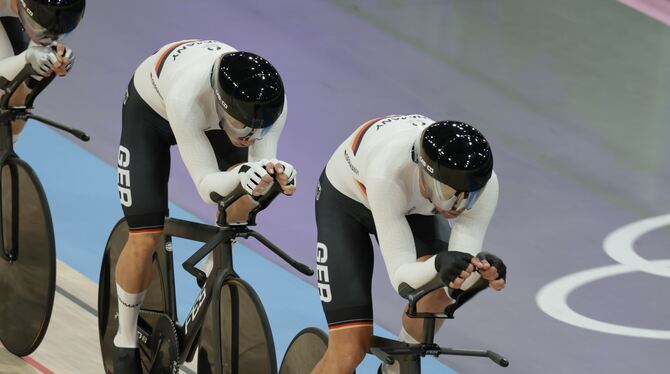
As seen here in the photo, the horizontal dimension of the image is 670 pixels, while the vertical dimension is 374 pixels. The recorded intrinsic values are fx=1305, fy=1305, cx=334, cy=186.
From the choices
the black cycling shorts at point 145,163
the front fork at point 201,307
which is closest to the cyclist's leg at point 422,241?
the front fork at point 201,307

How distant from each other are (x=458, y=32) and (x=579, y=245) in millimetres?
3075

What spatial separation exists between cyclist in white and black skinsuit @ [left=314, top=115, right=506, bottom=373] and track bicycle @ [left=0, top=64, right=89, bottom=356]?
1.48 metres

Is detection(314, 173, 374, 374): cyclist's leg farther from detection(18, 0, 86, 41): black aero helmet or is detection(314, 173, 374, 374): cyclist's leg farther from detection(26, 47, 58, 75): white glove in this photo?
detection(18, 0, 86, 41): black aero helmet

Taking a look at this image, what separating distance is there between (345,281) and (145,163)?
3.37 ft

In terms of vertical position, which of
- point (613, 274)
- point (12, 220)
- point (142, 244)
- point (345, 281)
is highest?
point (345, 281)

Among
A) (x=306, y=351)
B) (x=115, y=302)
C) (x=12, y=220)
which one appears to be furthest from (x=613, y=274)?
(x=12, y=220)

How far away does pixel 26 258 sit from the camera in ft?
17.6

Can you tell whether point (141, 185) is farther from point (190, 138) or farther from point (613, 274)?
point (613, 274)

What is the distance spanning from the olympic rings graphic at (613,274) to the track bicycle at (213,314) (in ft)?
6.08

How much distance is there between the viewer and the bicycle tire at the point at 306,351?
4.28 metres

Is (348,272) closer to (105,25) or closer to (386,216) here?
(386,216)

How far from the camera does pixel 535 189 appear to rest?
6.97 metres

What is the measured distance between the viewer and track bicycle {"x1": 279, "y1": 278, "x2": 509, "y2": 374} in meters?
3.50

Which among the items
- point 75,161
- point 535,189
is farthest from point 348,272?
point 75,161
